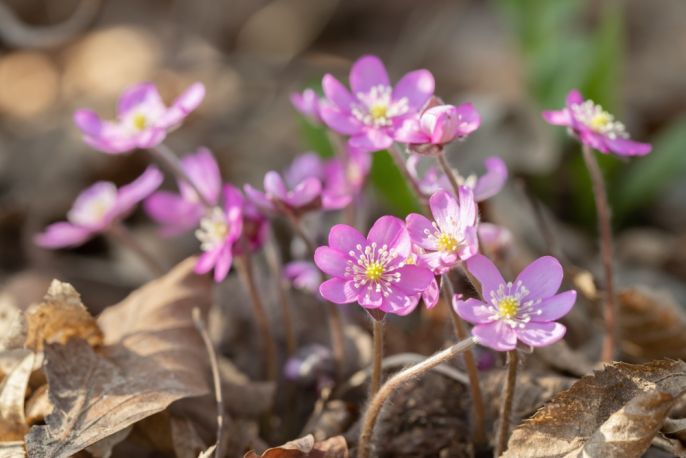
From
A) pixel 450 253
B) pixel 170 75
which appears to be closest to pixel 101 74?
pixel 170 75

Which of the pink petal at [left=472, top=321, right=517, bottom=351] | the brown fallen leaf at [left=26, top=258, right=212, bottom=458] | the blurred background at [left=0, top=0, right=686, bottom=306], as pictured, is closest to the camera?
the pink petal at [left=472, top=321, right=517, bottom=351]

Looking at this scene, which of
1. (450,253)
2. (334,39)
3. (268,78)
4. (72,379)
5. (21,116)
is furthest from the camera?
(334,39)

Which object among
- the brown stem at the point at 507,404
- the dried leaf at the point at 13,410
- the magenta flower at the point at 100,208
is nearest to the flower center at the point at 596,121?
the brown stem at the point at 507,404

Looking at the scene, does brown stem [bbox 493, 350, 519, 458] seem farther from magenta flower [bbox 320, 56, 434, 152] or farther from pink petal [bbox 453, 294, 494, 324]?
magenta flower [bbox 320, 56, 434, 152]

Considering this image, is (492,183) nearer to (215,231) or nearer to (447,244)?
(447,244)

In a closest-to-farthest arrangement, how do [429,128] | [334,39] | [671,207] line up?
1. [429,128]
2. [671,207]
3. [334,39]

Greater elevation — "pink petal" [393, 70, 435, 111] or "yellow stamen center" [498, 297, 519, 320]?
"pink petal" [393, 70, 435, 111]

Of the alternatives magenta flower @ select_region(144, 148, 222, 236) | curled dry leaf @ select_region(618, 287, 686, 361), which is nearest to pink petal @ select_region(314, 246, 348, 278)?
magenta flower @ select_region(144, 148, 222, 236)

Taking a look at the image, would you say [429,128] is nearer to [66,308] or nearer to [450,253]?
[450,253]
